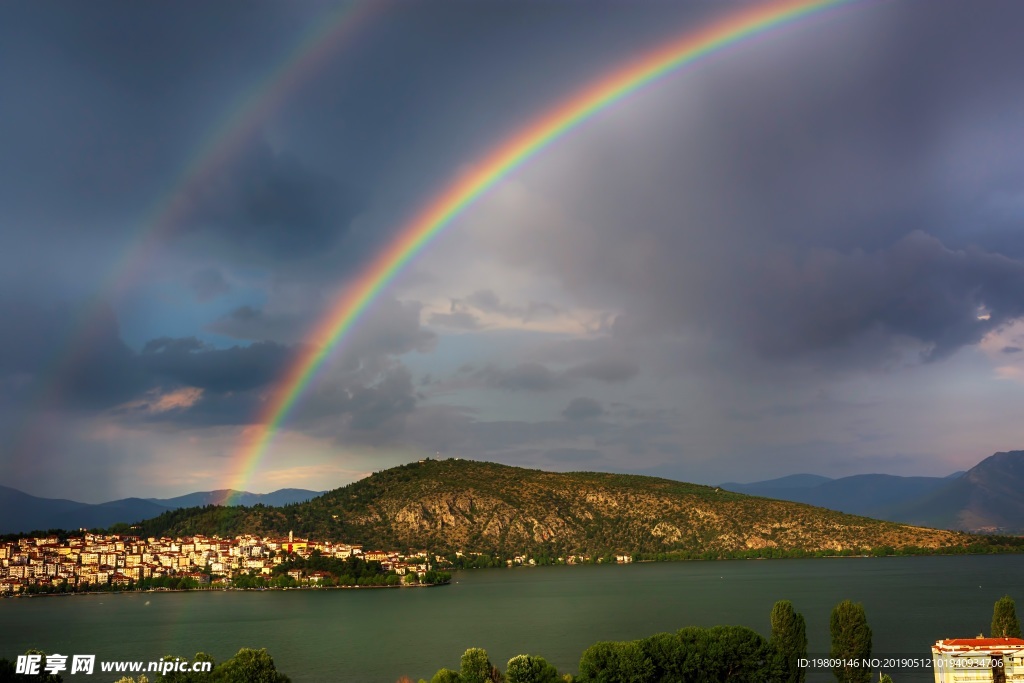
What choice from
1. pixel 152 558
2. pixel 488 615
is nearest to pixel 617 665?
pixel 488 615

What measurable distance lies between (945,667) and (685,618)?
4739cm

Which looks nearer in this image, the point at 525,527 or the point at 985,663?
the point at 985,663

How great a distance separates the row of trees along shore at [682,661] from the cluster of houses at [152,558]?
114305mm

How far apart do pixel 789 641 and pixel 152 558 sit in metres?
149

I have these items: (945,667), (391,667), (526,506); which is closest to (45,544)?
(526,506)

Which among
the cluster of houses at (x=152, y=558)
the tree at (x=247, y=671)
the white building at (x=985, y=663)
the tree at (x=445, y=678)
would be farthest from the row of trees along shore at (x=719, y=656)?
the cluster of houses at (x=152, y=558)

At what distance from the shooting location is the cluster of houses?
149 metres

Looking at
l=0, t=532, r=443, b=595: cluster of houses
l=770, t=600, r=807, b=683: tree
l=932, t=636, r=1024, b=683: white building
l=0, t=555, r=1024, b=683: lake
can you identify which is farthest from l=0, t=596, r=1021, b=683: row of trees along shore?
l=0, t=532, r=443, b=595: cluster of houses

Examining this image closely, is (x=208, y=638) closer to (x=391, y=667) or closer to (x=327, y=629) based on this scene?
(x=327, y=629)

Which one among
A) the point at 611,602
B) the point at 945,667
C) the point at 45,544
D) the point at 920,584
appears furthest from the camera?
the point at 45,544

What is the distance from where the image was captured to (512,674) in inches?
1462

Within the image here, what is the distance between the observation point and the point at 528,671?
3712cm

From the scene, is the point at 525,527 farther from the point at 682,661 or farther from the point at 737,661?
the point at 682,661

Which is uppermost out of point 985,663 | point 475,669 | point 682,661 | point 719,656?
point 985,663
